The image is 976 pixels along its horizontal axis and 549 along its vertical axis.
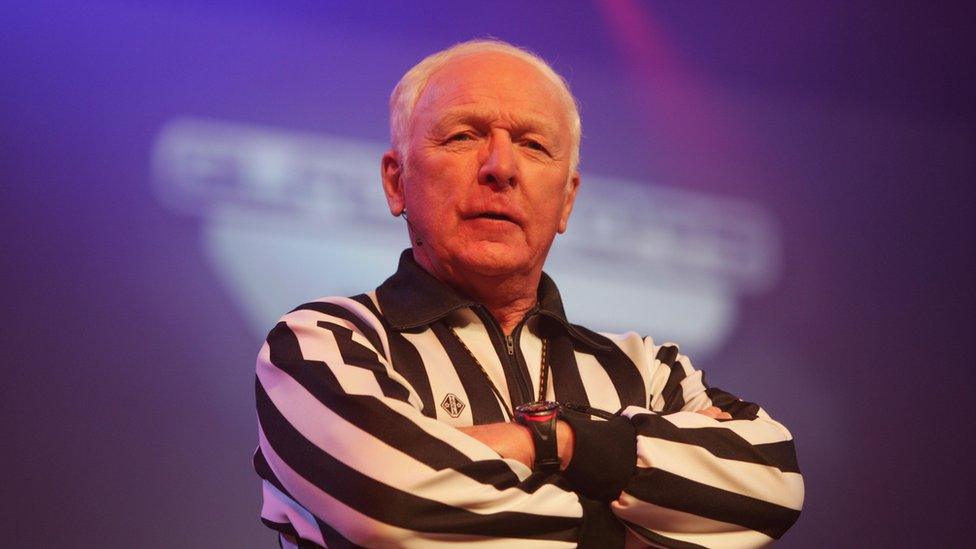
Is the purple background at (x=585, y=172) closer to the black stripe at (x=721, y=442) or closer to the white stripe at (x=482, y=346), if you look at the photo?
the white stripe at (x=482, y=346)

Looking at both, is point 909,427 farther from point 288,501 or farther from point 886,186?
point 288,501

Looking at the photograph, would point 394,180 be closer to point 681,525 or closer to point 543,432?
point 543,432

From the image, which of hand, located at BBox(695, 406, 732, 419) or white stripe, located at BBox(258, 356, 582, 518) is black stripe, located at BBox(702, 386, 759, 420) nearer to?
hand, located at BBox(695, 406, 732, 419)

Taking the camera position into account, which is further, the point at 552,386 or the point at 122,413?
the point at 122,413

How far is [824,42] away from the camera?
3.24 meters

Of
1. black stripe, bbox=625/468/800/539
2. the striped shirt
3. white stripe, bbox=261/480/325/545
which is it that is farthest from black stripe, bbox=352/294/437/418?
black stripe, bbox=625/468/800/539

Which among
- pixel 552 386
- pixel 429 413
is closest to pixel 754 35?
pixel 552 386

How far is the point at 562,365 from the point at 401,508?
554 millimetres

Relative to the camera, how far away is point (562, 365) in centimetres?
158

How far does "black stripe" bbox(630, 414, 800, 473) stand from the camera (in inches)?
51.6

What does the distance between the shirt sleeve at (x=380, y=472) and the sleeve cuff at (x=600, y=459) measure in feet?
0.10

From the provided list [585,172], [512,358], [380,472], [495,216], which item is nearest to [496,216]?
[495,216]

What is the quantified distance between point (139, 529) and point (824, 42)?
2.77 m

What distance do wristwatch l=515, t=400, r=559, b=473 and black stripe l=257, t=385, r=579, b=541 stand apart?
8 centimetres
